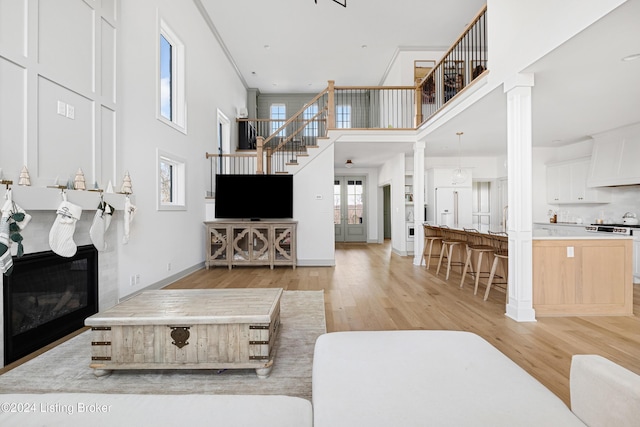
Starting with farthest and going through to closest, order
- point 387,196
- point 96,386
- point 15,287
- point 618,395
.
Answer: point 387,196 → point 15,287 → point 96,386 → point 618,395

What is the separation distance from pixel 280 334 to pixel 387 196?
1010cm

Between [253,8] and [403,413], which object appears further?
[253,8]

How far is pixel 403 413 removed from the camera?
963 mm

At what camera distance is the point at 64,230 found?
2600 mm

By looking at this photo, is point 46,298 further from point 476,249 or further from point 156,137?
point 476,249

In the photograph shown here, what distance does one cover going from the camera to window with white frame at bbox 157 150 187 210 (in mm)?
4762

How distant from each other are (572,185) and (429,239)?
3648 mm

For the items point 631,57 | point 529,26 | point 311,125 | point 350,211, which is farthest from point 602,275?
point 311,125

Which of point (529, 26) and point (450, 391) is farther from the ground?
point (529, 26)

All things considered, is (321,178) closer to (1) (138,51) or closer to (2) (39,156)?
(1) (138,51)

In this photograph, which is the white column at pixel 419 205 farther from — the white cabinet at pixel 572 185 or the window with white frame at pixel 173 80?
the window with white frame at pixel 173 80

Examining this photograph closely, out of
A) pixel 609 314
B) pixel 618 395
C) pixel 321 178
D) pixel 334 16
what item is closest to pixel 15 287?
pixel 618 395

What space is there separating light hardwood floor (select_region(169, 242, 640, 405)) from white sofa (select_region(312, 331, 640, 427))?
1.17 meters

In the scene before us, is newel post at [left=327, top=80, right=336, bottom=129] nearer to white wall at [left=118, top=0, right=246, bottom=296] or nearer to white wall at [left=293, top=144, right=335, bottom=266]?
white wall at [left=293, top=144, right=335, bottom=266]
